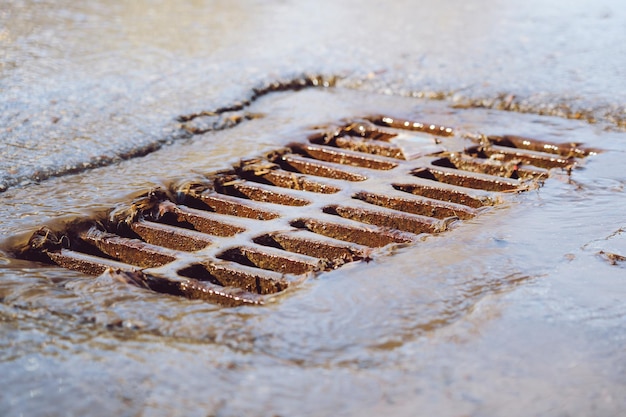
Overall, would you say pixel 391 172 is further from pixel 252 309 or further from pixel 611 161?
pixel 252 309

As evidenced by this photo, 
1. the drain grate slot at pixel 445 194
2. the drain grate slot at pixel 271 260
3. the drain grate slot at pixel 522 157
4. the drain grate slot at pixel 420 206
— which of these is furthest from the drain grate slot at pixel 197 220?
the drain grate slot at pixel 522 157

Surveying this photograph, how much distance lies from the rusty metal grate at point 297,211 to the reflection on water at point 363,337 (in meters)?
0.10

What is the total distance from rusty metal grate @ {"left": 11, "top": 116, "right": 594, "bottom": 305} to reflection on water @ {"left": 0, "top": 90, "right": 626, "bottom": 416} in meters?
0.10

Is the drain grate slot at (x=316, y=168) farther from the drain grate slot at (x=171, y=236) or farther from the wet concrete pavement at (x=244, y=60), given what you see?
the drain grate slot at (x=171, y=236)

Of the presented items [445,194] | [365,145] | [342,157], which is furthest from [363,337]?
[365,145]

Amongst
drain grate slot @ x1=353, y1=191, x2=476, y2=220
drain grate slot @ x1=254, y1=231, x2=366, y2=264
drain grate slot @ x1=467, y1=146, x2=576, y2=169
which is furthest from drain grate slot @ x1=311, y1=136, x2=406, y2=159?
drain grate slot @ x1=254, y1=231, x2=366, y2=264

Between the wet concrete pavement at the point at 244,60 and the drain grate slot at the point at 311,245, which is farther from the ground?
the wet concrete pavement at the point at 244,60

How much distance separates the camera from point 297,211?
218 centimetres

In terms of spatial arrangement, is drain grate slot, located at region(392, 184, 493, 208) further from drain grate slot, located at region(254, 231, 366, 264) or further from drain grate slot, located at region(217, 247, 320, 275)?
drain grate slot, located at region(217, 247, 320, 275)

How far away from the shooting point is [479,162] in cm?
258

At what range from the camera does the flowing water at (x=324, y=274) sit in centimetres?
132

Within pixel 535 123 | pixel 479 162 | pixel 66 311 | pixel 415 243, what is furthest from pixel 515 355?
pixel 535 123

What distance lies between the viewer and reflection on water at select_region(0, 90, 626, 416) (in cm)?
129

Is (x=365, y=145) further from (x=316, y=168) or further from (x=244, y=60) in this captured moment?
(x=244, y=60)
